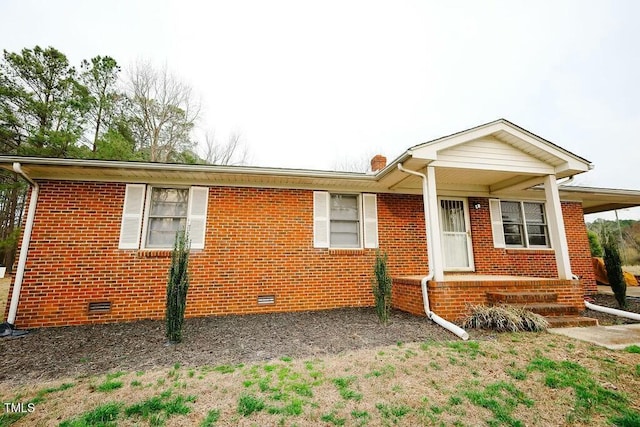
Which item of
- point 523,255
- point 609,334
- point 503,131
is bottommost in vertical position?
point 609,334

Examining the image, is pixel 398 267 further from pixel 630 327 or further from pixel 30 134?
pixel 30 134

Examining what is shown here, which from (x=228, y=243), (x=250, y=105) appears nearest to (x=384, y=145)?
(x=250, y=105)

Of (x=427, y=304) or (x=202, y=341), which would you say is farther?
(x=427, y=304)

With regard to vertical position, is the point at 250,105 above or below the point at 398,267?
above

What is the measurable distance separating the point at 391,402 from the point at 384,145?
870 inches

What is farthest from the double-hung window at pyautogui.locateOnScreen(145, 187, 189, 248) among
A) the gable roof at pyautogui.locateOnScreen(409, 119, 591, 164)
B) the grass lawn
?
the gable roof at pyautogui.locateOnScreen(409, 119, 591, 164)

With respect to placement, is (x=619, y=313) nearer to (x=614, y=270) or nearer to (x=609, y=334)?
(x=614, y=270)

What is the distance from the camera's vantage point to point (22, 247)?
4.82 metres

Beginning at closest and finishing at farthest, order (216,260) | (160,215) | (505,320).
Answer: (505,320), (216,260), (160,215)

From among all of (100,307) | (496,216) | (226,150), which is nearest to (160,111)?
(226,150)

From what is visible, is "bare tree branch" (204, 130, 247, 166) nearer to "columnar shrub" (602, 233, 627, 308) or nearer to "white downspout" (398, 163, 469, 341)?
"white downspout" (398, 163, 469, 341)

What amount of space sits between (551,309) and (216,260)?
21.3ft

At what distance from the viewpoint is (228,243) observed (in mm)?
5629

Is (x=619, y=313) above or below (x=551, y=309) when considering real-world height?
below
